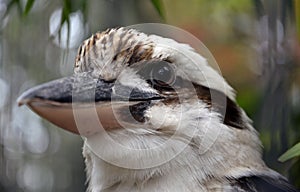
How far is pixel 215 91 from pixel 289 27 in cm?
30

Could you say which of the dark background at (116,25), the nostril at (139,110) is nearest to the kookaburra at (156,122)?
the nostril at (139,110)

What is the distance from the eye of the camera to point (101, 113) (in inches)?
52.8

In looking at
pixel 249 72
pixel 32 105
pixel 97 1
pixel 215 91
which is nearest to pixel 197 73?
pixel 215 91

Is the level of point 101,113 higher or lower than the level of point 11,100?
higher

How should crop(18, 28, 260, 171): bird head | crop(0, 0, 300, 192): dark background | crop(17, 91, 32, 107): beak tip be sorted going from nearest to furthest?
crop(17, 91, 32, 107): beak tip → crop(18, 28, 260, 171): bird head → crop(0, 0, 300, 192): dark background

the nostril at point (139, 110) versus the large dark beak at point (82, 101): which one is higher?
the large dark beak at point (82, 101)

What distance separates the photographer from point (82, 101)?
131cm

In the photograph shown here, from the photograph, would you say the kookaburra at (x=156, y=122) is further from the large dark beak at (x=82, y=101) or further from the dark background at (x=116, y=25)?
the dark background at (x=116, y=25)

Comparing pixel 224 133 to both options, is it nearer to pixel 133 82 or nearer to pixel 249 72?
pixel 133 82

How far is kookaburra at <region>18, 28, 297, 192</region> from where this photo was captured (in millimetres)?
1383

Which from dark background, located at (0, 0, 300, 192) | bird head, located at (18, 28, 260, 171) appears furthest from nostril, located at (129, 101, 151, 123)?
dark background, located at (0, 0, 300, 192)

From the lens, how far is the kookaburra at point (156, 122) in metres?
1.38

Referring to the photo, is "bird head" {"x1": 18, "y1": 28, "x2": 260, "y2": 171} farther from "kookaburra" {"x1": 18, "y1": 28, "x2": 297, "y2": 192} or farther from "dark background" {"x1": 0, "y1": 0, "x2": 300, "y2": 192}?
"dark background" {"x1": 0, "y1": 0, "x2": 300, "y2": 192}

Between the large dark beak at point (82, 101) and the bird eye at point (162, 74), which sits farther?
the bird eye at point (162, 74)
